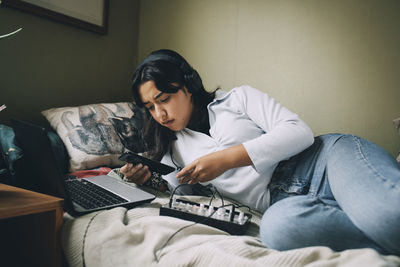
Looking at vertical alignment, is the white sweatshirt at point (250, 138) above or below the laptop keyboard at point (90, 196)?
above

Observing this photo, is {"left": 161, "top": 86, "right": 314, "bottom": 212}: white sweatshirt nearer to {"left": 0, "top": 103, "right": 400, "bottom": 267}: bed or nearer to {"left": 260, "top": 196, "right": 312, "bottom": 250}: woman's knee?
{"left": 0, "top": 103, "right": 400, "bottom": 267}: bed

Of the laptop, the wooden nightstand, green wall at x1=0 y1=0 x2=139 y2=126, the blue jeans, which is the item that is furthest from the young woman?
green wall at x1=0 y1=0 x2=139 y2=126

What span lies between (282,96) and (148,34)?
44.8 inches

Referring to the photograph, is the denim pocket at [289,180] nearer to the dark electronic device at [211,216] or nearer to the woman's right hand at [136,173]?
the dark electronic device at [211,216]

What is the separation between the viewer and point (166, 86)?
1093 millimetres

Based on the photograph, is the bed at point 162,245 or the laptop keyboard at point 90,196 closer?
the bed at point 162,245

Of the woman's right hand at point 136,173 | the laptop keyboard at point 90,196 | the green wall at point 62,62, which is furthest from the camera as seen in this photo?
the green wall at point 62,62

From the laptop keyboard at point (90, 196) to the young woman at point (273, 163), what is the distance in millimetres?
153

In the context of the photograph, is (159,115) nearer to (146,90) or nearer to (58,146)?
(146,90)

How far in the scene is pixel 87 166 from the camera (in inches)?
53.7

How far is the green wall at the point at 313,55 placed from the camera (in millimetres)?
1321

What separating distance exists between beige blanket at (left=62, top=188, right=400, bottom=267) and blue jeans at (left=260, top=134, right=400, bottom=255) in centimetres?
6

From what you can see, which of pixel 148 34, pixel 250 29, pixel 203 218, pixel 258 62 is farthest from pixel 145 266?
pixel 148 34

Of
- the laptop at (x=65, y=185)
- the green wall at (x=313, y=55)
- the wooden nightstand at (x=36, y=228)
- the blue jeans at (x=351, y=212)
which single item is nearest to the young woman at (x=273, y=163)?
the blue jeans at (x=351, y=212)
